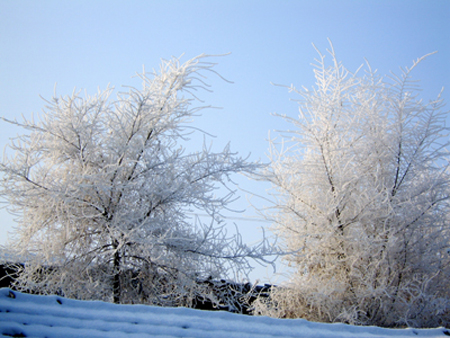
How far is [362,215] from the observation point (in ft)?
22.5

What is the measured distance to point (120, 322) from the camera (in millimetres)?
2992

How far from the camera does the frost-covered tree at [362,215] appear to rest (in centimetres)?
697

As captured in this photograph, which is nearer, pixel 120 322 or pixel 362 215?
pixel 120 322

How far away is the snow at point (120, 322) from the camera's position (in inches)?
108

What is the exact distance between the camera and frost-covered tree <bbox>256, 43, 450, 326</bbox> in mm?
6973

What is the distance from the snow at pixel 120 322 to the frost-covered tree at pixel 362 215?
3387 mm

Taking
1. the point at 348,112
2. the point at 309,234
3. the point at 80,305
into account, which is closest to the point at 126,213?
the point at 80,305

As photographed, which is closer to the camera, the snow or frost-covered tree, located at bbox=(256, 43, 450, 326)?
the snow

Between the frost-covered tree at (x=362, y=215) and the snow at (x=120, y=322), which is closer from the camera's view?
the snow at (x=120, y=322)

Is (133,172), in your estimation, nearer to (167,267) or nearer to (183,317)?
(167,267)

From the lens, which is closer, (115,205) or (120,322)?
(120,322)

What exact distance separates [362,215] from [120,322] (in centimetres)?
528

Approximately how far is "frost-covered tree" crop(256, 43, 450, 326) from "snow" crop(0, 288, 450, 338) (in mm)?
3387

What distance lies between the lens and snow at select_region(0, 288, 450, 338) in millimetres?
2754
